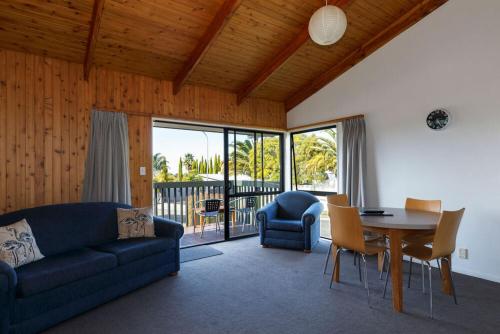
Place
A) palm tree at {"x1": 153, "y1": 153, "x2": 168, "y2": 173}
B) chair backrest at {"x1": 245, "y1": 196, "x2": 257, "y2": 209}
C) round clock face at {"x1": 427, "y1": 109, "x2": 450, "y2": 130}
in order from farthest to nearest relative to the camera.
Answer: palm tree at {"x1": 153, "y1": 153, "x2": 168, "y2": 173}, chair backrest at {"x1": 245, "y1": 196, "x2": 257, "y2": 209}, round clock face at {"x1": 427, "y1": 109, "x2": 450, "y2": 130}

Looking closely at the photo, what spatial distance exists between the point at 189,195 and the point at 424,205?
171 inches

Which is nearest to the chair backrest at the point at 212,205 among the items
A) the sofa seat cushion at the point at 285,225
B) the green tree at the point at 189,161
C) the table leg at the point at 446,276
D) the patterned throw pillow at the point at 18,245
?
the sofa seat cushion at the point at 285,225

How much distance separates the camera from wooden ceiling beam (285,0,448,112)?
12.7 feet

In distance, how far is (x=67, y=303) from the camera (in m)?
2.54

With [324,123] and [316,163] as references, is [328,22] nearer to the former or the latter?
[324,123]

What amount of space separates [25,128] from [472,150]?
5265 millimetres

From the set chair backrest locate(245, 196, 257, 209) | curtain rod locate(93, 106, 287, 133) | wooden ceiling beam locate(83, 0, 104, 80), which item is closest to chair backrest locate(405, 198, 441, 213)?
chair backrest locate(245, 196, 257, 209)

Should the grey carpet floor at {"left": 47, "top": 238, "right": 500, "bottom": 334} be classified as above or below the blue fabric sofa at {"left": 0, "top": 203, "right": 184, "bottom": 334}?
below

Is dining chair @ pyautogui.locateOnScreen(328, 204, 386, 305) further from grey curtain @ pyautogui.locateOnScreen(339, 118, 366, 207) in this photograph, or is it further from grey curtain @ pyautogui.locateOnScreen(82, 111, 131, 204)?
grey curtain @ pyautogui.locateOnScreen(82, 111, 131, 204)

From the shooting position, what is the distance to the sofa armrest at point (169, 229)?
3.57 metres

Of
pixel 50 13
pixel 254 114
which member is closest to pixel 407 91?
pixel 254 114

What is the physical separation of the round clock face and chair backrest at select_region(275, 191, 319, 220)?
80.1 inches

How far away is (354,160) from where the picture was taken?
4.61 m

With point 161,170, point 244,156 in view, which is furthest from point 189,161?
point 244,156
